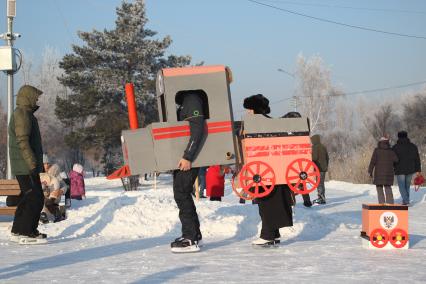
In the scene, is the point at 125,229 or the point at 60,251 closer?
the point at 60,251

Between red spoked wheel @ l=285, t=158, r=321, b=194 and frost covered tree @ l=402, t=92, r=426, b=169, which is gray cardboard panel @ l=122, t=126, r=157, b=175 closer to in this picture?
red spoked wheel @ l=285, t=158, r=321, b=194

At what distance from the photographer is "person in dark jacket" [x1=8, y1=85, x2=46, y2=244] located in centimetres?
755

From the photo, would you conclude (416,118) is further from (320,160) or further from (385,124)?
(320,160)

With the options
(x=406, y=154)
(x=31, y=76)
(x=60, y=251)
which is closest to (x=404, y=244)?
(x=60, y=251)

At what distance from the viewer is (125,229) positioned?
895cm

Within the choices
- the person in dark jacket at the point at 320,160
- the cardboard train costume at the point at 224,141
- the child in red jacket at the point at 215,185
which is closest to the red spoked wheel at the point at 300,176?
the cardboard train costume at the point at 224,141

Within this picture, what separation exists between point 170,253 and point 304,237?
87.6 inches

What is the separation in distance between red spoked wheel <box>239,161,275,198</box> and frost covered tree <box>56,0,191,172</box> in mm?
33140

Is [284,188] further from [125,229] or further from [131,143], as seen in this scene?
[125,229]

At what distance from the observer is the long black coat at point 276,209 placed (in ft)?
23.4

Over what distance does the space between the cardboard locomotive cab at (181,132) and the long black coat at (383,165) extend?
834cm

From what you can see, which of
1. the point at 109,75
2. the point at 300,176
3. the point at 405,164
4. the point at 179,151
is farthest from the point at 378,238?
the point at 109,75

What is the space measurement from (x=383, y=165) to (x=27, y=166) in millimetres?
9308

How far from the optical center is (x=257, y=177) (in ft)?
23.1
